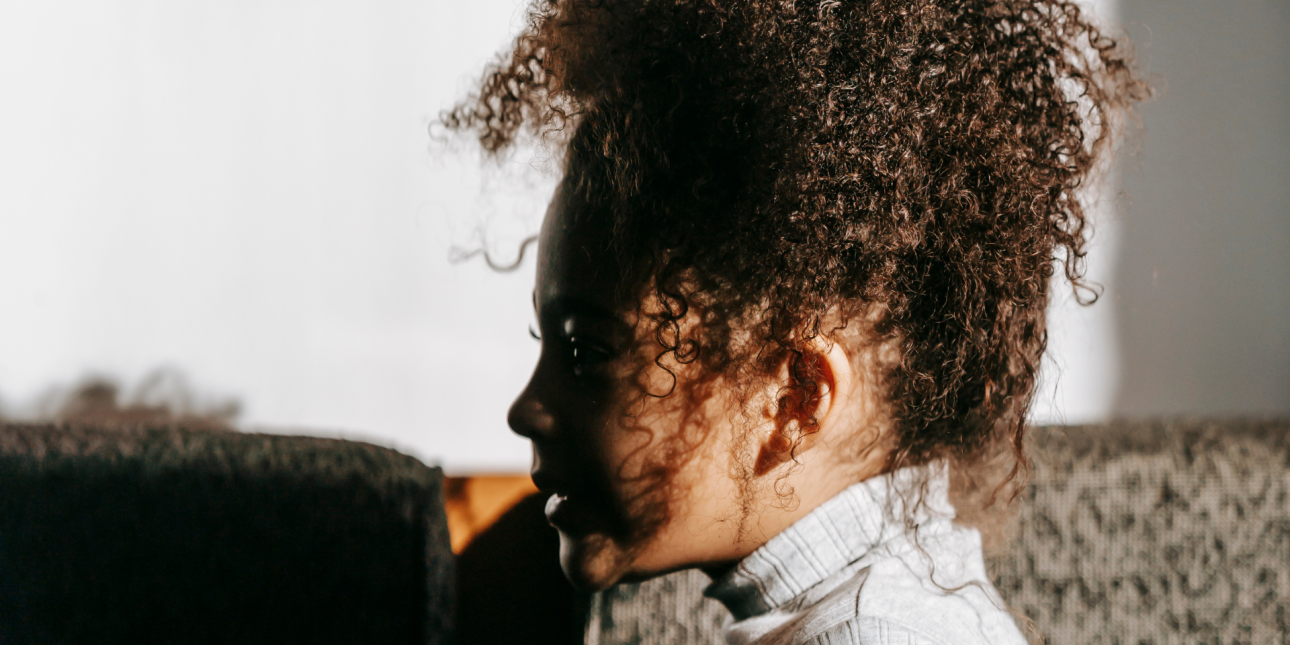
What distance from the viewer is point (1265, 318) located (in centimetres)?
101

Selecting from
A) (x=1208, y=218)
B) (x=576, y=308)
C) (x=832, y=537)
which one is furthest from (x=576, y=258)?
(x=1208, y=218)

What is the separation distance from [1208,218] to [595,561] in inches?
36.4

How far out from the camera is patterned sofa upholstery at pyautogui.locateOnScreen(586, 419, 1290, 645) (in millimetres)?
852

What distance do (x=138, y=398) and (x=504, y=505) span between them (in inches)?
19.4

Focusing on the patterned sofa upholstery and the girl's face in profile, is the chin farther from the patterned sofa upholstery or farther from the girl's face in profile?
the patterned sofa upholstery

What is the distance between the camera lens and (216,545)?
0.83 m

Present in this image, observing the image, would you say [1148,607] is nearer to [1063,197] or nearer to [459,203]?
[1063,197]

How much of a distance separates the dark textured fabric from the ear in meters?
0.46

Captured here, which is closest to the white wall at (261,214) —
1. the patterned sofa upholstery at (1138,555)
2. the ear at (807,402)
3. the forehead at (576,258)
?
the patterned sofa upholstery at (1138,555)

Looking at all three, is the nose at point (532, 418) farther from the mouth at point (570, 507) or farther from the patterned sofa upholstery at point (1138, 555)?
the patterned sofa upholstery at point (1138, 555)

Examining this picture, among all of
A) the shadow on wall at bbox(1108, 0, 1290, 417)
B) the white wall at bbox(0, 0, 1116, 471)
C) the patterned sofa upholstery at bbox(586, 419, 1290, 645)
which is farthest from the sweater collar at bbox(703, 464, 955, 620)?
the shadow on wall at bbox(1108, 0, 1290, 417)

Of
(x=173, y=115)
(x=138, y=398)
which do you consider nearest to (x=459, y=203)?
(x=173, y=115)

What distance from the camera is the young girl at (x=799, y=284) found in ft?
1.53

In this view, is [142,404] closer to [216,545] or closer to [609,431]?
[216,545]
